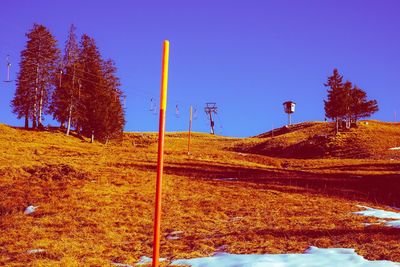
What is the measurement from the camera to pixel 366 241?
9383mm

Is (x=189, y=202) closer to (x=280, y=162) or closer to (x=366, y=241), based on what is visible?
(x=366, y=241)

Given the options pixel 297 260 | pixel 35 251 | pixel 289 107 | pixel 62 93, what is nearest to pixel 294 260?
pixel 297 260

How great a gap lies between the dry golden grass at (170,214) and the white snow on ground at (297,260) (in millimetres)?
398

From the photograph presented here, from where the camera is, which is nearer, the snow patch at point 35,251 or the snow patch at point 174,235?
the snow patch at point 35,251

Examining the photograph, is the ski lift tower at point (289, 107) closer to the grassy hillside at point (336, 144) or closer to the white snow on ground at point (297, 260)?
the grassy hillside at point (336, 144)

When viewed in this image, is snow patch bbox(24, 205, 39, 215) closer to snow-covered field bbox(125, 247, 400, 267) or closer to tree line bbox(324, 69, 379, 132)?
snow-covered field bbox(125, 247, 400, 267)

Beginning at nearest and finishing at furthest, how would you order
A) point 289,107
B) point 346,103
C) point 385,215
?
point 385,215
point 346,103
point 289,107

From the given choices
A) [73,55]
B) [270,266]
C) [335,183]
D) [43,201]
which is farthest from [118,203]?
[73,55]

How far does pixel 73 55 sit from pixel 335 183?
52.6m

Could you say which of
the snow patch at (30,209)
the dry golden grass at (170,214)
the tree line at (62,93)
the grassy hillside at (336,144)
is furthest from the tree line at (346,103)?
the snow patch at (30,209)

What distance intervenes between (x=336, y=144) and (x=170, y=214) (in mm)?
58379

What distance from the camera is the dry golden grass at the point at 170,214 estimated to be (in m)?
9.66

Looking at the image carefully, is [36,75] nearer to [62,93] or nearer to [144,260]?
[62,93]

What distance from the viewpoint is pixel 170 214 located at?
14.9 m
